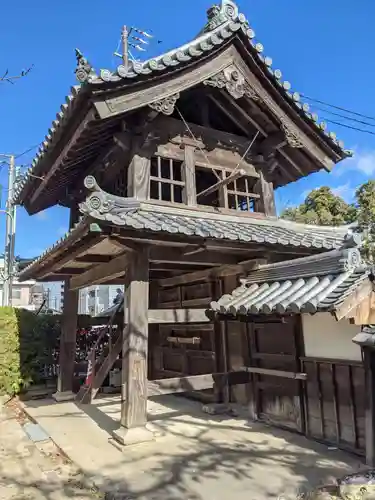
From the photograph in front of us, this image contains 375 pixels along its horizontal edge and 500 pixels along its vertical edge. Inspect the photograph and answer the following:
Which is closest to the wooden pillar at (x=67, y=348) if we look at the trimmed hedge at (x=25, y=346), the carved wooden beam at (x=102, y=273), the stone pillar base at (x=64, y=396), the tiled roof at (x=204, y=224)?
the stone pillar base at (x=64, y=396)

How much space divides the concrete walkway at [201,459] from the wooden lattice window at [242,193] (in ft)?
15.6

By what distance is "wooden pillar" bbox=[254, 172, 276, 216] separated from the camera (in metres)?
9.00

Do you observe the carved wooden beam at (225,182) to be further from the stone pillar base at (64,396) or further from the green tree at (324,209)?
the green tree at (324,209)

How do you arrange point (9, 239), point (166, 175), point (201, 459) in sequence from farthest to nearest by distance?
point (9, 239) < point (166, 175) < point (201, 459)

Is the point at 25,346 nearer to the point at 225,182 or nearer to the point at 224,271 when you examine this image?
the point at 224,271

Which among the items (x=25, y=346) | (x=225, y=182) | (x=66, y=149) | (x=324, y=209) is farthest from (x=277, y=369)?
(x=324, y=209)

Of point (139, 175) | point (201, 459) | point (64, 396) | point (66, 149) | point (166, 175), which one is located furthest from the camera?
point (64, 396)

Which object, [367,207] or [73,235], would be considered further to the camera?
[367,207]

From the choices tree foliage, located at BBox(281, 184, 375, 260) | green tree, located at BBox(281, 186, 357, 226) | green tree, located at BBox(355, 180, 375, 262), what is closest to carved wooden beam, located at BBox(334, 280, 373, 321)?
tree foliage, located at BBox(281, 184, 375, 260)

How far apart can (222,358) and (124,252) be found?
3308mm

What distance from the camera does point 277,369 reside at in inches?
269

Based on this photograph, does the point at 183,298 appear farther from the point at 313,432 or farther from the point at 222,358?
the point at 313,432

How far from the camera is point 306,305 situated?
4.88 metres

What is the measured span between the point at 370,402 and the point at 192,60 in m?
6.55
